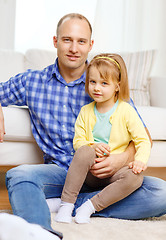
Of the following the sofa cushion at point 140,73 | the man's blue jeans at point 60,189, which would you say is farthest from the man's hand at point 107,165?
the sofa cushion at point 140,73

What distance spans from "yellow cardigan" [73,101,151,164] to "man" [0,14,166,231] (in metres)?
0.05

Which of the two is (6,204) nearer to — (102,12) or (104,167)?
(104,167)

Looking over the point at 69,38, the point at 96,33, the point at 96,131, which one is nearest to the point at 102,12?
the point at 96,33

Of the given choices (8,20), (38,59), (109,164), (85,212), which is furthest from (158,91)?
(8,20)

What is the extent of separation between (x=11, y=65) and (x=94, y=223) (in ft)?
5.56

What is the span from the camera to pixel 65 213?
1249 mm

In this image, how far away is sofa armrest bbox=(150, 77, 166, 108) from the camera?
2680 mm

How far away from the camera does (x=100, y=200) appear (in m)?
1.29

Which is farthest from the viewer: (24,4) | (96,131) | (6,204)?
(24,4)

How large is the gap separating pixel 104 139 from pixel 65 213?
0.33 meters

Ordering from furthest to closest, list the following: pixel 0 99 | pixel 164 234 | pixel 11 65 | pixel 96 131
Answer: pixel 11 65 → pixel 0 99 → pixel 96 131 → pixel 164 234

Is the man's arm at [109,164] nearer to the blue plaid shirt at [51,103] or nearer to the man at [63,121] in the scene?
the man at [63,121]

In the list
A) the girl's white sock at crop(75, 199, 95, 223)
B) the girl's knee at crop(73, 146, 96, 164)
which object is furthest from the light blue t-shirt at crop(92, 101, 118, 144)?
the girl's white sock at crop(75, 199, 95, 223)

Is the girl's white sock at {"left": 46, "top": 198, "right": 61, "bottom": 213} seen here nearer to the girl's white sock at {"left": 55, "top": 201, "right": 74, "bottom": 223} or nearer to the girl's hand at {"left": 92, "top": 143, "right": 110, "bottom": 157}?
the girl's white sock at {"left": 55, "top": 201, "right": 74, "bottom": 223}
